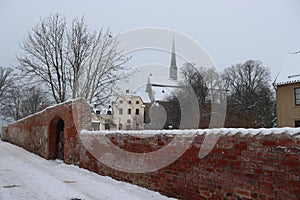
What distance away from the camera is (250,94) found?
37062 millimetres

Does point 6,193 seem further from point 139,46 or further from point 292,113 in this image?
point 292,113

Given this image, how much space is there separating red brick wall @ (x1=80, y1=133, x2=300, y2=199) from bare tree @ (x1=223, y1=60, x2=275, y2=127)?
2667 cm

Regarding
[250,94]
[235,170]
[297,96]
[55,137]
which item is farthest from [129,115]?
[235,170]

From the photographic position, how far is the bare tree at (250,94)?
32.3 meters

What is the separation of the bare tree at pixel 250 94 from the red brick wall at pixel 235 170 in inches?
1050

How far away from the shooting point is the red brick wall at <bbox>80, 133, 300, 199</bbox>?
12.0 ft

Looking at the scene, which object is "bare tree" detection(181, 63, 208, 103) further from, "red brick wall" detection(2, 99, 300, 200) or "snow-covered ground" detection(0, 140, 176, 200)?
"red brick wall" detection(2, 99, 300, 200)

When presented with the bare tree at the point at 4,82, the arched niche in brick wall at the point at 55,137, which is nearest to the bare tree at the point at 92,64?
the arched niche in brick wall at the point at 55,137

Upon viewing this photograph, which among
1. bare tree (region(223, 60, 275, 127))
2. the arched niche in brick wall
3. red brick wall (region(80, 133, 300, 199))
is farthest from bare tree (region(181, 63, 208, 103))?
red brick wall (region(80, 133, 300, 199))

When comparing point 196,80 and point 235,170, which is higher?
point 196,80

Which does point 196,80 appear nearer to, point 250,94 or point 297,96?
point 250,94

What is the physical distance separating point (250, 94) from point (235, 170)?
34.6 metres

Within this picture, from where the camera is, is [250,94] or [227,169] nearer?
[227,169]

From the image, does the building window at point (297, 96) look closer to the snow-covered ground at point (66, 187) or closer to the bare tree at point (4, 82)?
the snow-covered ground at point (66, 187)
